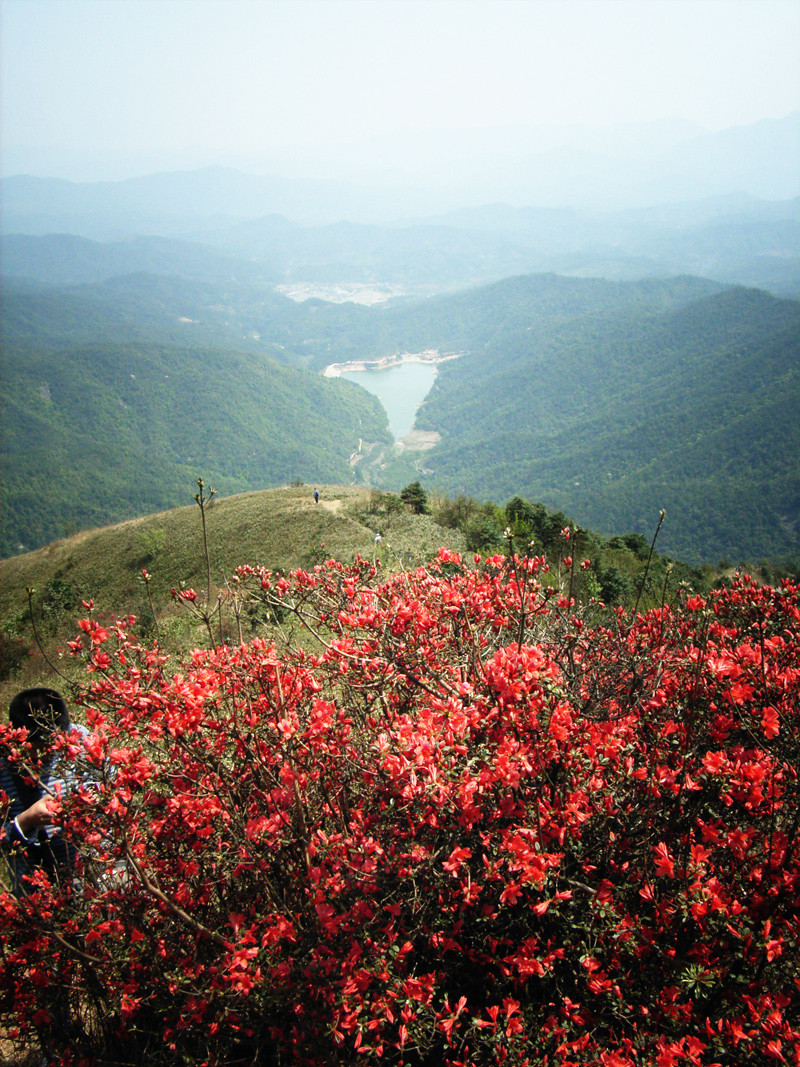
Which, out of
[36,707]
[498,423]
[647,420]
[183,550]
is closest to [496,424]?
[498,423]

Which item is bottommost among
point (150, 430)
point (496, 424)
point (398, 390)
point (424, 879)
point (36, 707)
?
point (496, 424)

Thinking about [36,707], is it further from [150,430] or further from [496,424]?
[496,424]

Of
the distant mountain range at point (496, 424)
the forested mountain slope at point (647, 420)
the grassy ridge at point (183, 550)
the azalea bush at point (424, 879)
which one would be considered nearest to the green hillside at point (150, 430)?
the distant mountain range at point (496, 424)

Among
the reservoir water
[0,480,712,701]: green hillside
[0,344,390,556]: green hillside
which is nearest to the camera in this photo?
[0,480,712,701]: green hillside

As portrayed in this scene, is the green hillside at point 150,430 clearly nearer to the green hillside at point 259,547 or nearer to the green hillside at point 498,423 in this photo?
the green hillside at point 498,423

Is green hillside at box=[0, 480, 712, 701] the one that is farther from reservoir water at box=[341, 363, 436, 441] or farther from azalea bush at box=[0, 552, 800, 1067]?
reservoir water at box=[341, 363, 436, 441]

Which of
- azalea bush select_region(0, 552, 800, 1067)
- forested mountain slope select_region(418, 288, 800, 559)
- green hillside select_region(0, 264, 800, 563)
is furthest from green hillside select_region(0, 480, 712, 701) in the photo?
forested mountain slope select_region(418, 288, 800, 559)

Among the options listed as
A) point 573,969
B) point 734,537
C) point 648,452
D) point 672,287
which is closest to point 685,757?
point 573,969
